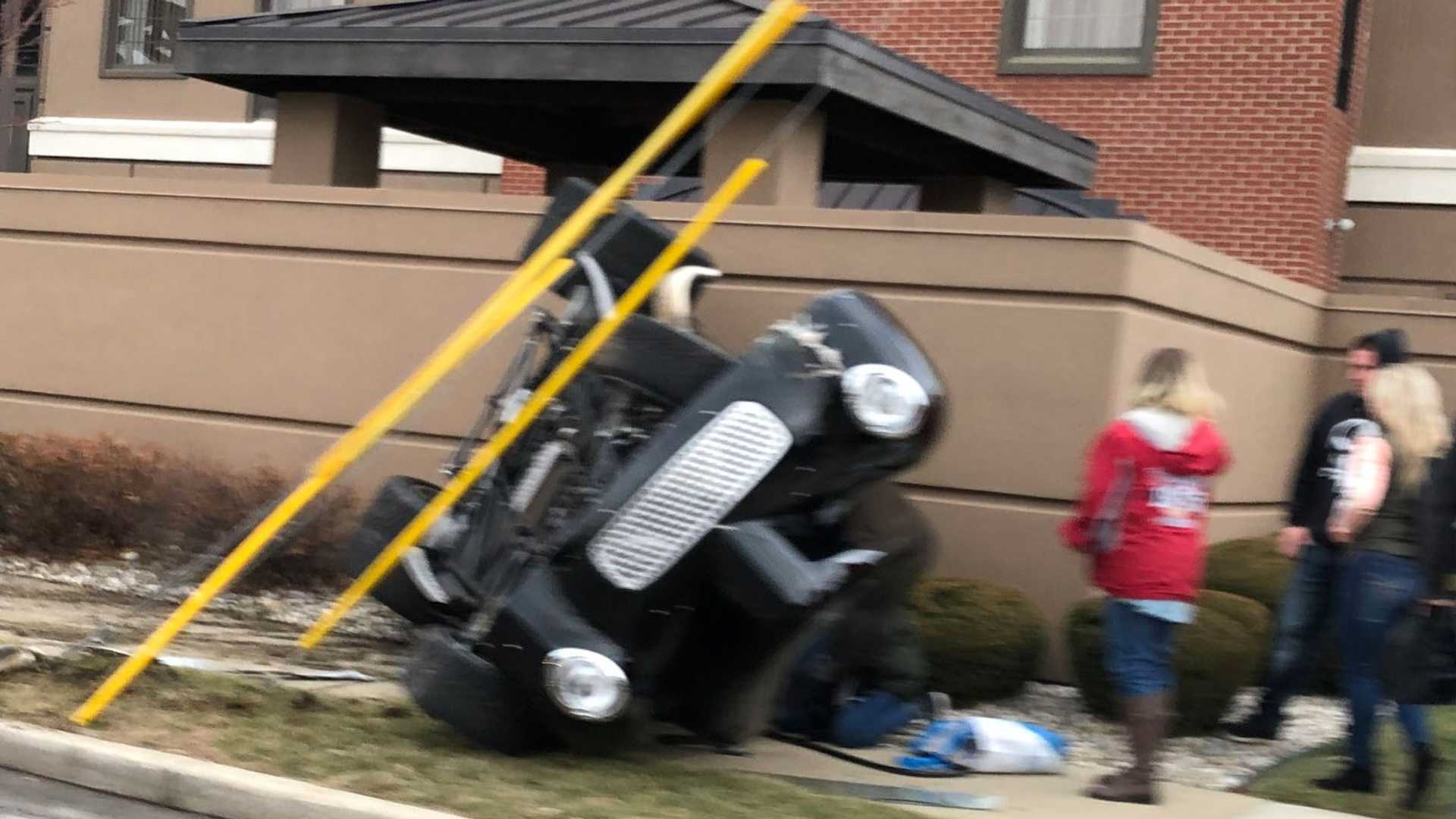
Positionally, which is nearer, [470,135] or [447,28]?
[447,28]

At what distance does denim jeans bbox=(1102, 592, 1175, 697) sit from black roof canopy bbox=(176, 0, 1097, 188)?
4.24 m

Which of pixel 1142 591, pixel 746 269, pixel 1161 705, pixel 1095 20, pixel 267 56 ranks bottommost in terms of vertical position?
pixel 1161 705

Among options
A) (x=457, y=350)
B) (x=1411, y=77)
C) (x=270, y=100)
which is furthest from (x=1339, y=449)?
(x=270, y=100)

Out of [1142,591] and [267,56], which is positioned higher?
[267,56]

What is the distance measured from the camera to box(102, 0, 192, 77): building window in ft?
66.6

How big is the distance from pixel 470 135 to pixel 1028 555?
21.4 feet

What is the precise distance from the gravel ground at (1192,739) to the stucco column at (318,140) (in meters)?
6.02

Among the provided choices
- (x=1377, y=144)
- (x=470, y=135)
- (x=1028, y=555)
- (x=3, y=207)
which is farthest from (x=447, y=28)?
(x=1377, y=144)

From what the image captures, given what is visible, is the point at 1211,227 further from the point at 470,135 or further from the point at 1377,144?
the point at 470,135

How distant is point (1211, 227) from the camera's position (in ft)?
46.9

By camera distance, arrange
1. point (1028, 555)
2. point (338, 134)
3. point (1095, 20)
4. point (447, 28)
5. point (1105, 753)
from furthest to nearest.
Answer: point (1095, 20) < point (338, 134) < point (447, 28) < point (1028, 555) < point (1105, 753)

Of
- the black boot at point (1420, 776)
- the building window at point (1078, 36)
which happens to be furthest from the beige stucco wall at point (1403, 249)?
the black boot at point (1420, 776)

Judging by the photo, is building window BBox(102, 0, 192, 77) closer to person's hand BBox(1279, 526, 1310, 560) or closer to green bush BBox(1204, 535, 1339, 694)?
green bush BBox(1204, 535, 1339, 694)

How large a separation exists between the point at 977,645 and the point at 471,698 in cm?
267
